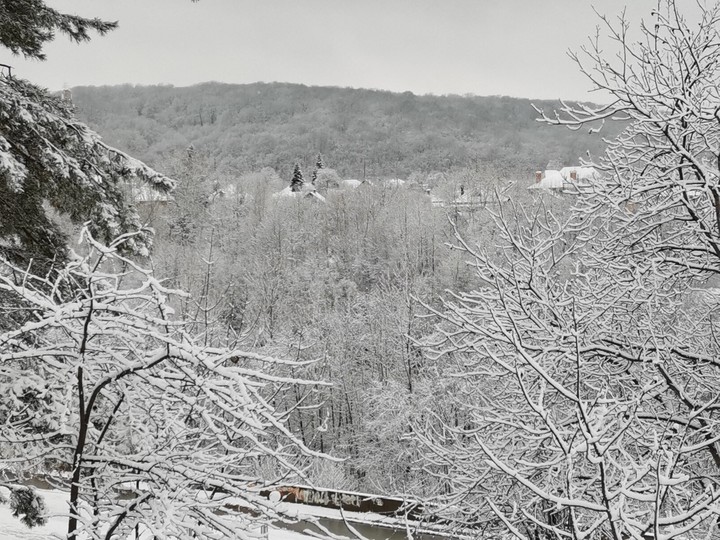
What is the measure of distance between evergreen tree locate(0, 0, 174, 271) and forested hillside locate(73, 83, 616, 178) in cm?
5728

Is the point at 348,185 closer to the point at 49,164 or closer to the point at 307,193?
the point at 307,193

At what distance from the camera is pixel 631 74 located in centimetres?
484

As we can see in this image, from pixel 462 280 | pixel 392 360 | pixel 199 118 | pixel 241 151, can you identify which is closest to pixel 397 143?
pixel 241 151

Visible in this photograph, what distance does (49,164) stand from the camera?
16.6 ft

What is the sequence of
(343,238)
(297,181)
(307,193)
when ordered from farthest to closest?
(297,181) < (307,193) < (343,238)

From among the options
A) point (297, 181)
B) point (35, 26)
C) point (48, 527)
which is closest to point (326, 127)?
point (297, 181)

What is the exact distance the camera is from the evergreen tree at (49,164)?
5.14 meters

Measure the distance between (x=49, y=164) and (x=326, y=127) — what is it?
287 ft

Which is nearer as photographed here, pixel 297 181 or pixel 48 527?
pixel 48 527

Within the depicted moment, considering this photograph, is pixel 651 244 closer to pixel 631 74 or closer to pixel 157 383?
pixel 631 74

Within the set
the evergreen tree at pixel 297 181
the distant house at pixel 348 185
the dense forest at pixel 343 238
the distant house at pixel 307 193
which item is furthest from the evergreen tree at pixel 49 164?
the evergreen tree at pixel 297 181

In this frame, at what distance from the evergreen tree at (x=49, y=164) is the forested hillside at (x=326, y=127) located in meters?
57.3

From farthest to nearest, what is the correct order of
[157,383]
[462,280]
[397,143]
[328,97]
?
1. [328,97]
2. [397,143]
3. [462,280]
4. [157,383]

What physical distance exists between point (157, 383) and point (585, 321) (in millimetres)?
3669
